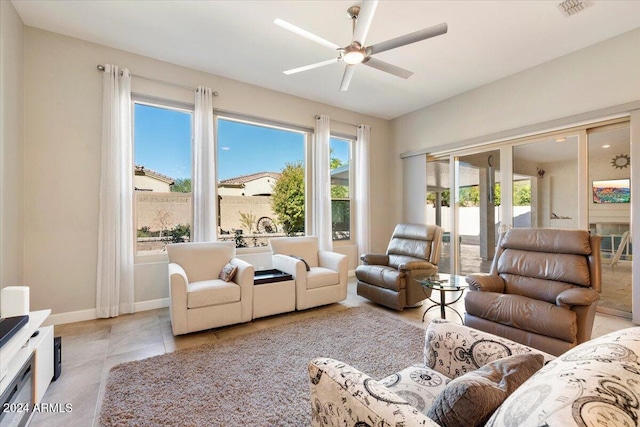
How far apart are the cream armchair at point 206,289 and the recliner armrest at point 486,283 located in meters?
2.33

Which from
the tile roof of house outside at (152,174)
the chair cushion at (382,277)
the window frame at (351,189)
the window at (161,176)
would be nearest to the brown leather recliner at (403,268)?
the chair cushion at (382,277)

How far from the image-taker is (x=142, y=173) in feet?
12.2

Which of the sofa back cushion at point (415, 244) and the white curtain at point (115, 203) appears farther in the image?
the sofa back cushion at point (415, 244)

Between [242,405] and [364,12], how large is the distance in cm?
298

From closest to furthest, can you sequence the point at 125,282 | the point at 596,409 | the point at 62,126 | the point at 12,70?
the point at 596,409, the point at 12,70, the point at 62,126, the point at 125,282

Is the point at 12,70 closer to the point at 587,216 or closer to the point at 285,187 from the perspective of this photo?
the point at 285,187

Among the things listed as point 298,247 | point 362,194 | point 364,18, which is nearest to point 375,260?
point 298,247

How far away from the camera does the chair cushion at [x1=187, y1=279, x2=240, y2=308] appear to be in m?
2.80

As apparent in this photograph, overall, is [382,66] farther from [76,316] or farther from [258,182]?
[76,316]

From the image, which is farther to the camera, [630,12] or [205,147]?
[205,147]

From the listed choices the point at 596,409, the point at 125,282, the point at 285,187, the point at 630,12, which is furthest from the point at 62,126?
the point at 630,12

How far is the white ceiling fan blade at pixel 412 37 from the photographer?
229 cm

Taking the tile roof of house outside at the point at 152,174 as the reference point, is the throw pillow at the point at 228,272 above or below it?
below

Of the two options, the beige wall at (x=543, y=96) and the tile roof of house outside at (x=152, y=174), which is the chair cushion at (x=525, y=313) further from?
the tile roof of house outside at (x=152, y=174)
